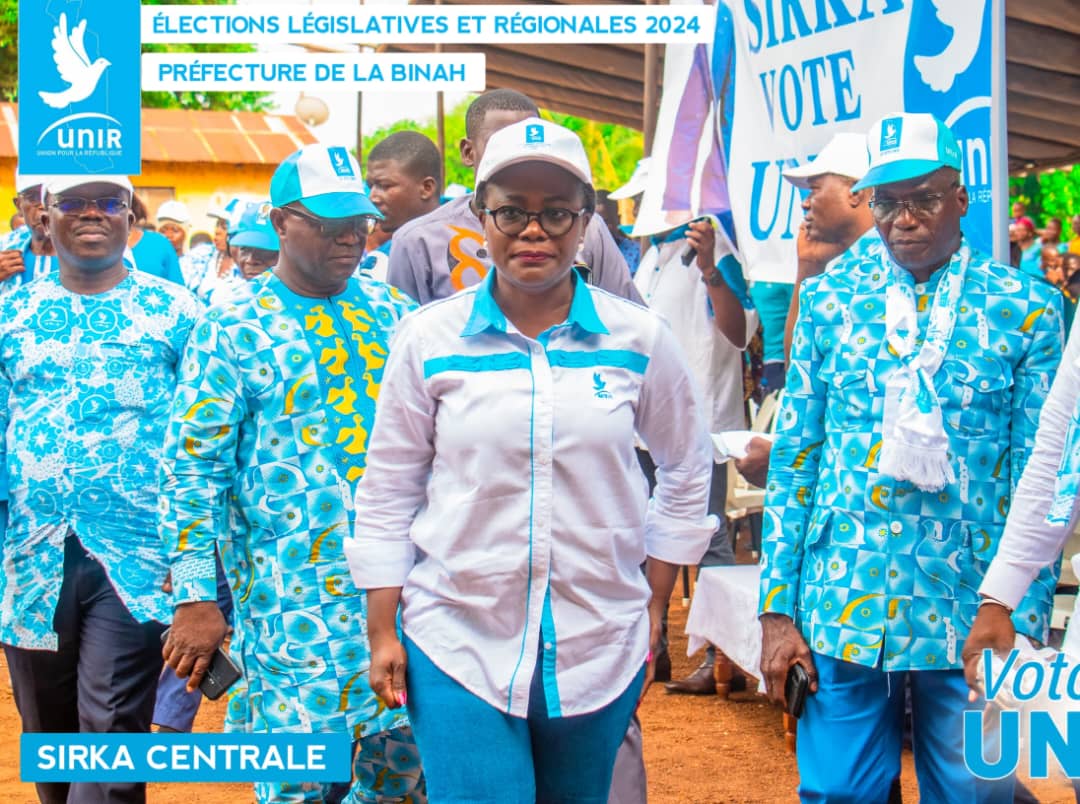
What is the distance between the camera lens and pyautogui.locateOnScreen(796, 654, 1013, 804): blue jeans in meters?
3.83

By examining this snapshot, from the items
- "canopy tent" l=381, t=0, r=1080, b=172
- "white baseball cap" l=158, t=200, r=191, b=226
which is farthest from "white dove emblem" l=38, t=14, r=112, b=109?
"white baseball cap" l=158, t=200, r=191, b=226

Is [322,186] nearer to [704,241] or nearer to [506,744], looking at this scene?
[506,744]

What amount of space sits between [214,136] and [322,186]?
115ft

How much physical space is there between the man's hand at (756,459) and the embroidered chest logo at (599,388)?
2286 millimetres

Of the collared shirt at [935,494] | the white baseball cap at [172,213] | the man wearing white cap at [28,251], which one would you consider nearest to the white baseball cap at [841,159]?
the collared shirt at [935,494]

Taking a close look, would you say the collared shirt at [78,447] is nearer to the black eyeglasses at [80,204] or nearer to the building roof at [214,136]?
the black eyeglasses at [80,204]

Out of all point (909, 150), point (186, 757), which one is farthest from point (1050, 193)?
point (186, 757)

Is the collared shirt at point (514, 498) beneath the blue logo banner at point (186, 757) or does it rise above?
above

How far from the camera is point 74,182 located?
199 inches

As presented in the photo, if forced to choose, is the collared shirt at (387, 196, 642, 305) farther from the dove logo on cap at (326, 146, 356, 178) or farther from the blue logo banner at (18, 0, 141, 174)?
the blue logo banner at (18, 0, 141, 174)

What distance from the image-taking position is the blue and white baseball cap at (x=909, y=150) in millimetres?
3875

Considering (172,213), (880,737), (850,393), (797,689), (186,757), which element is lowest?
(186,757)

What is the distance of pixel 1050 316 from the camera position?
3.87 m

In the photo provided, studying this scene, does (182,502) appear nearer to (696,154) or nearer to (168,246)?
(696,154)
